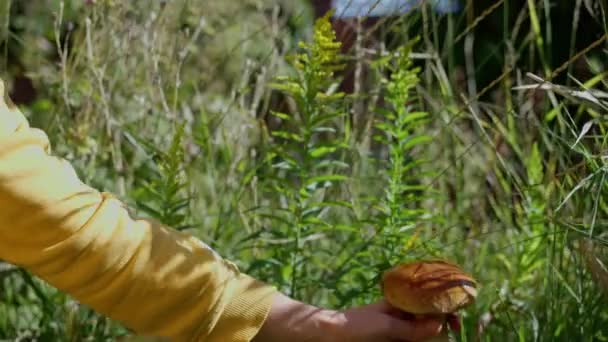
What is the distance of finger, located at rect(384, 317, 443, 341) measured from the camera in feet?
4.10

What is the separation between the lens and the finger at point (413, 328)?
1.25 metres

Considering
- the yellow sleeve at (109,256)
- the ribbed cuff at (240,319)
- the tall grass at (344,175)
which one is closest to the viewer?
the yellow sleeve at (109,256)

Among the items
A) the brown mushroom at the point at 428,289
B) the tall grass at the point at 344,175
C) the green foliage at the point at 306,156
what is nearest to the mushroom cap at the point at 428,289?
the brown mushroom at the point at 428,289

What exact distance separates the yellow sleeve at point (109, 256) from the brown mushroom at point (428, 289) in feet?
0.60

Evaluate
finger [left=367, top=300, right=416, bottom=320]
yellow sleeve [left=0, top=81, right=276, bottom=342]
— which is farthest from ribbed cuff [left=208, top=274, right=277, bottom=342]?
finger [left=367, top=300, right=416, bottom=320]

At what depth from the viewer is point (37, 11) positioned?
3.78m

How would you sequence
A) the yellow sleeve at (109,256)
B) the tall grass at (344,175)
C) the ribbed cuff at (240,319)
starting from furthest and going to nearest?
the tall grass at (344,175) < the ribbed cuff at (240,319) < the yellow sleeve at (109,256)

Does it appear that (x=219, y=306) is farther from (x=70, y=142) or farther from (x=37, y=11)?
(x=37, y=11)

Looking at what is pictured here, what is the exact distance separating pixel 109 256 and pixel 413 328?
0.38 meters

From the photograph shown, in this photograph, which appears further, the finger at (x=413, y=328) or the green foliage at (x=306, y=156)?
the green foliage at (x=306, y=156)

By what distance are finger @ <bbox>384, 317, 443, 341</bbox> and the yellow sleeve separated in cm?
17

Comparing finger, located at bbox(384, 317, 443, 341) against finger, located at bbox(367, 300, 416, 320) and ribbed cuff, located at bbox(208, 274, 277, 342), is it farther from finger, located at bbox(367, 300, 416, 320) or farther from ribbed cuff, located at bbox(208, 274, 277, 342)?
ribbed cuff, located at bbox(208, 274, 277, 342)

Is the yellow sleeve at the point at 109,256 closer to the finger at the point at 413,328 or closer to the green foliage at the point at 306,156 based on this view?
the finger at the point at 413,328

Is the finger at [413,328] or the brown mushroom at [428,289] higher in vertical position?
the brown mushroom at [428,289]
